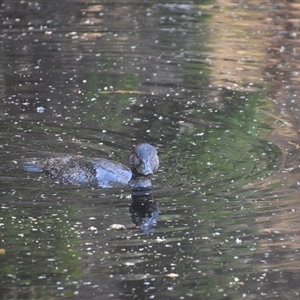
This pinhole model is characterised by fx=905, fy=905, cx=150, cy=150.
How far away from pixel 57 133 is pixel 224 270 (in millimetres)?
3806

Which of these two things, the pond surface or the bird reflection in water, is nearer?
the pond surface

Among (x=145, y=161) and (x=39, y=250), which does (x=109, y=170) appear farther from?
(x=39, y=250)

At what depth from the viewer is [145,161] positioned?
8680 mm

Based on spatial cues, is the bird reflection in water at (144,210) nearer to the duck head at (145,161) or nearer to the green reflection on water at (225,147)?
the duck head at (145,161)

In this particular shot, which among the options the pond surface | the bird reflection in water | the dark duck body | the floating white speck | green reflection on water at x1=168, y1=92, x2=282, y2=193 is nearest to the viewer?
the pond surface

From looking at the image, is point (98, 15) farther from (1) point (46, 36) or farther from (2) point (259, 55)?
(2) point (259, 55)

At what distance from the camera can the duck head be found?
8641 millimetres

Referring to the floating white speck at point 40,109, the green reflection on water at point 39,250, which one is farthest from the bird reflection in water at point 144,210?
the floating white speck at point 40,109

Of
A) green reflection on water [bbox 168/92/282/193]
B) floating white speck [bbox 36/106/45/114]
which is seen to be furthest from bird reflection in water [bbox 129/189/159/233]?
floating white speck [bbox 36/106/45/114]

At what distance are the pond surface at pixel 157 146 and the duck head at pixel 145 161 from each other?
0.18m

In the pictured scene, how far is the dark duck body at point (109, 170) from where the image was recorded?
28.3 feet

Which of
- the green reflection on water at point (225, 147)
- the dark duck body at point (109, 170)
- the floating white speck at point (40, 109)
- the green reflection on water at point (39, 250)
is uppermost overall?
the green reflection on water at point (39, 250)

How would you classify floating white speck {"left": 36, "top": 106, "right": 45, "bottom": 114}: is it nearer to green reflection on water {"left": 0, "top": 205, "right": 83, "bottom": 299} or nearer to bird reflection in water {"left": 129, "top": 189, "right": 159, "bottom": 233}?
bird reflection in water {"left": 129, "top": 189, "right": 159, "bottom": 233}

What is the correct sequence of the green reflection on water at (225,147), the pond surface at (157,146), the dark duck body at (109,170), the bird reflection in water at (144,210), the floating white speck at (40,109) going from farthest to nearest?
the floating white speck at (40,109), the green reflection on water at (225,147), the dark duck body at (109,170), the bird reflection in water at (144,210), the pond surface at (157,146)
